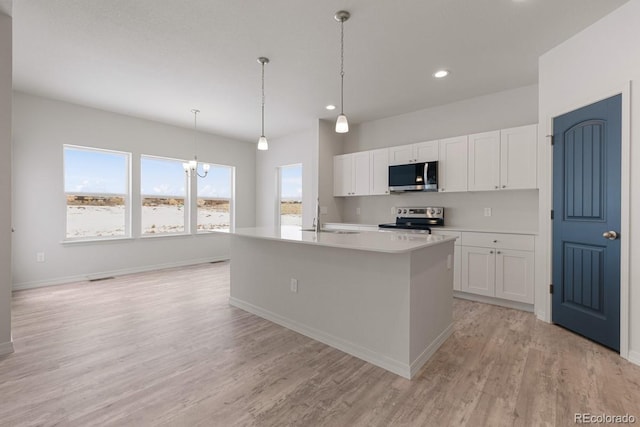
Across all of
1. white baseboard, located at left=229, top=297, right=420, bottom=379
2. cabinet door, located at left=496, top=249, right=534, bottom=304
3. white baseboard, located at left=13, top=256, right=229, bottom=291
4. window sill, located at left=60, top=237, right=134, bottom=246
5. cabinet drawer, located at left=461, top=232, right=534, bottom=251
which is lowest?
white baseboard, located at left=229, top=297, right=420, bottom=379

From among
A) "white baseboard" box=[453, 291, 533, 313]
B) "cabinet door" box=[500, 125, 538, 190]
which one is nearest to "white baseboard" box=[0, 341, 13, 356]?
"white baseboard" box=[453, 291, 533, 313]

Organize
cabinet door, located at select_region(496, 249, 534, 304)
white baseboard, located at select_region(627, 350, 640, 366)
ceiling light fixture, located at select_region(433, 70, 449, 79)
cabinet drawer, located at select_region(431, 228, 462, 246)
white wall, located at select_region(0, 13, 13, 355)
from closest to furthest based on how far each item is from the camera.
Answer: white baseboard, located at select_region(627, 350, 640, 366), white wall, located at select_region(0, 13, 13, 355), cabinet door, located at select_region(496, 249, 534, 304), ceiling light fixture, located at select_region(433, 70, 449, 79), cabinet drawer, located at select_region(431, 228, 462, 246)

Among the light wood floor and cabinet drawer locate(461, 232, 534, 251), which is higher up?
cabinet drawer locate(461, 232, 534, 251)

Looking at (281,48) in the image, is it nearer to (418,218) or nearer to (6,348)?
(418,218)

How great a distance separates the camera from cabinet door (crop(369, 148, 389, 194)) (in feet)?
16.0

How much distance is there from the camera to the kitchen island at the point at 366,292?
2131mm

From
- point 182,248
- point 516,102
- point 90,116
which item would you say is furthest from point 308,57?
point 182,248

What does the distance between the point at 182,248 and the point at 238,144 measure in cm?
265

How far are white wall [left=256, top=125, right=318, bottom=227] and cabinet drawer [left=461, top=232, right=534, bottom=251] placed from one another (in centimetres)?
270

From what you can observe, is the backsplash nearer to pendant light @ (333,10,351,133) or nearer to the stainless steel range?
the stainless steel range

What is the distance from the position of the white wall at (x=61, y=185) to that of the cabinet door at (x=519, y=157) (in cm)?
554

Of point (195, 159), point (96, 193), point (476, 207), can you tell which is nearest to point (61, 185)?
point (96, 193)

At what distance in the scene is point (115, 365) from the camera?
2.23 meters

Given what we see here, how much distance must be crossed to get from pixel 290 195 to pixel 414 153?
10.1 ft
